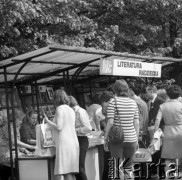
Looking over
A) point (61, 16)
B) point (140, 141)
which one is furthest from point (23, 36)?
point (140, 141)

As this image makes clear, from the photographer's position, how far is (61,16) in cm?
1147

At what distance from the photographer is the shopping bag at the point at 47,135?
6661 millimetres

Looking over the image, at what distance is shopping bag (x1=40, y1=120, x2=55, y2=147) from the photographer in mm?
6661

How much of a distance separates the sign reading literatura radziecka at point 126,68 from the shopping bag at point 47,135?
212 cm

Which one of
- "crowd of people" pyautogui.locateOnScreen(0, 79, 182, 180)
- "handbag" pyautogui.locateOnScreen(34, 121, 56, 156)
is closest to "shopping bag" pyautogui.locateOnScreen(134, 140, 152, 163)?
"crowd of people" pyautogui.locateOnScreen(0, 79, 182, 180)

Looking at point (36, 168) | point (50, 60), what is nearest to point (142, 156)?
point (36, 168)

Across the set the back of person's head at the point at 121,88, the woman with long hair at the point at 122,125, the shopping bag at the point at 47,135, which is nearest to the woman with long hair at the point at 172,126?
the woman with long hair at the point at 122,125

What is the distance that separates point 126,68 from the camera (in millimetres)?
8992

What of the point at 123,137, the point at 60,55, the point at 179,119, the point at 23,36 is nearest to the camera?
the point at 123,137

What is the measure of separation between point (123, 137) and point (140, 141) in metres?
1.96

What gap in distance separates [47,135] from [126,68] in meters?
2.87

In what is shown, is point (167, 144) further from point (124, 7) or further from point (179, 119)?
point (124, 7)

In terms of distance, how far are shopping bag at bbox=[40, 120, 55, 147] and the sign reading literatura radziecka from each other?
2115 mm

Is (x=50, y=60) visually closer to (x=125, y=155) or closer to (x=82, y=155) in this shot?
(x=82, y=155)
